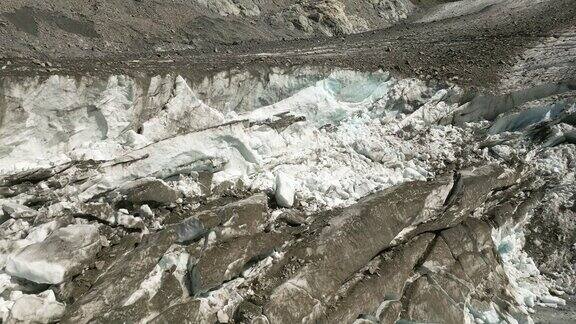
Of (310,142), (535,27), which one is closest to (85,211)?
(310,142)

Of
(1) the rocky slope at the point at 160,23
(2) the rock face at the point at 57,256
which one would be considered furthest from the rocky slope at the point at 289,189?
(1) the rocky slope at the point at 160,23

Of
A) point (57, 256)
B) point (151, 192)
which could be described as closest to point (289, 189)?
point (151, 192)

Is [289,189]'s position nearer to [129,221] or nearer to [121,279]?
[129,221]

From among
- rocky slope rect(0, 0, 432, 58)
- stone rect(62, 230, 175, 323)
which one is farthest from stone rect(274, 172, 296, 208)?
rocky slope rect(0, 0, 432, 58)

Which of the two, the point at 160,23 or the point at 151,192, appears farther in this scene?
the point at 160,23

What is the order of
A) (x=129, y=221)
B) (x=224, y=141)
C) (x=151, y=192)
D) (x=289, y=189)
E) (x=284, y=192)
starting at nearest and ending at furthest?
(x=129, y=221), (x=151, y=192), (x=284, y=192), (x=289, y=189), (x=224, y=141)

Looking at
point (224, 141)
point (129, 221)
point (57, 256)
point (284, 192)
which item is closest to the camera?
point (57, 256)

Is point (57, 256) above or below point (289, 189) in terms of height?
above

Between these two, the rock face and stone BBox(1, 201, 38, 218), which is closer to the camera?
the rock face

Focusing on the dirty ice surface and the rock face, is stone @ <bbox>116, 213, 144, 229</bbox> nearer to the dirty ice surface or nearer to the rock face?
the rock face
